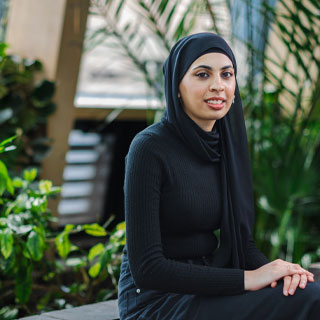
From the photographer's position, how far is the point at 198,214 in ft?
4.48

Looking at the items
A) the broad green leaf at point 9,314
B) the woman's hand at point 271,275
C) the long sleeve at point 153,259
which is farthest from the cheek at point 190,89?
the broad green leaf at point 9,314

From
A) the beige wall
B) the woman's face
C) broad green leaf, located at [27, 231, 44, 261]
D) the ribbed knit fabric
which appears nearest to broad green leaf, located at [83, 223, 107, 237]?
broad green leaf, located at [27, 231, 44, 261]

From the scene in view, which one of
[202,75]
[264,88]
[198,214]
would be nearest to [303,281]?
[198,214]

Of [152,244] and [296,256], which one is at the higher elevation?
[152,244]

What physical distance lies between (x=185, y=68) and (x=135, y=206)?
0.35 m

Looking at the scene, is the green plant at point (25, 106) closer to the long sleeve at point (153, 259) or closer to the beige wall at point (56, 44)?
the beige wall at point (56, 44)

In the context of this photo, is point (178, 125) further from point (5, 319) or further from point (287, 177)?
point (287, 177)

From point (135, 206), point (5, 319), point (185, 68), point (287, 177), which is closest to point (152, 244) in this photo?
point (135, 206)

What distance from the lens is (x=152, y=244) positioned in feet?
4.18

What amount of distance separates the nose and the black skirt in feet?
1.52

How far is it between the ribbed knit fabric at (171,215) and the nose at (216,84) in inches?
5.8

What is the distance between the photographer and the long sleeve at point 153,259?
1.27 m

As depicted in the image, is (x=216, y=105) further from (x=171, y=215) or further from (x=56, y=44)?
(x=56, y=44)

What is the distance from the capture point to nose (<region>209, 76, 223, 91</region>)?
1353 millimetres
